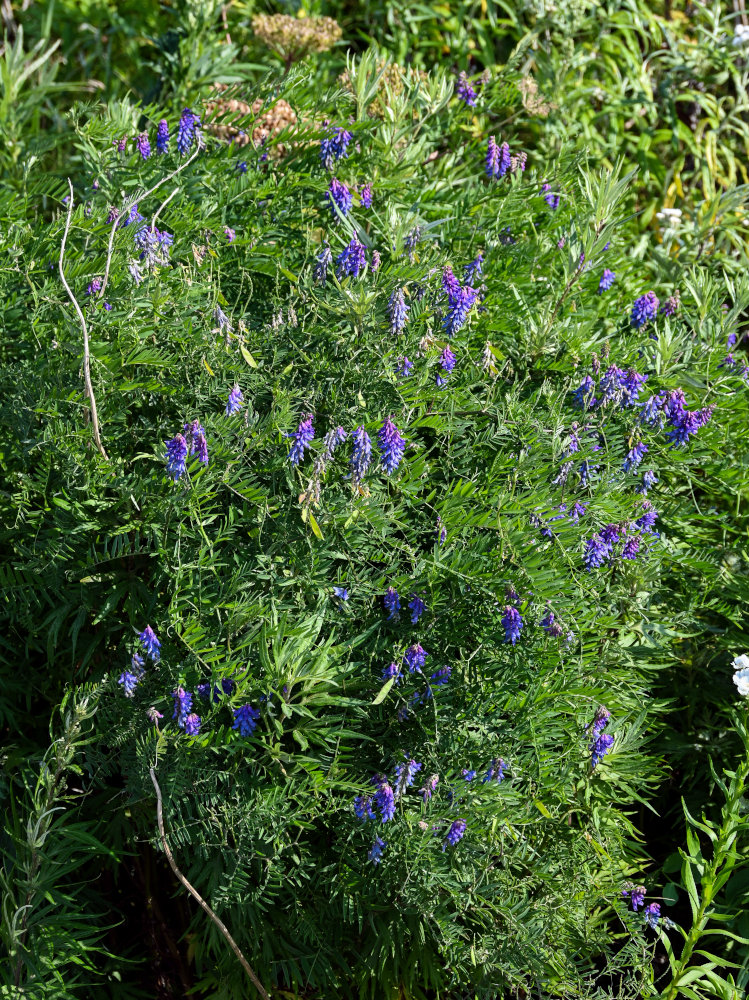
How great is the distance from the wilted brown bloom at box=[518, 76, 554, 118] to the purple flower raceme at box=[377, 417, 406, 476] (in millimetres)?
1767

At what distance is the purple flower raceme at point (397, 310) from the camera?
2.29 meters

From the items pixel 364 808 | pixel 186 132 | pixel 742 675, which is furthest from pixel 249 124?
pixel 742 675

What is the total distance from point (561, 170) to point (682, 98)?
178cm

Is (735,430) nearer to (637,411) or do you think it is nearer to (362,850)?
(637,411)

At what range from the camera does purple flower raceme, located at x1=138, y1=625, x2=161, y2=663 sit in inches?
83.7

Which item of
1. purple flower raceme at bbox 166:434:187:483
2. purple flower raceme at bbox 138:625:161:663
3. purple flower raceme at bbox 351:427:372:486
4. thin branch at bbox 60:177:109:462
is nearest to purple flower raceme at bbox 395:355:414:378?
purple flower raceme at bbox 351:427:372:486


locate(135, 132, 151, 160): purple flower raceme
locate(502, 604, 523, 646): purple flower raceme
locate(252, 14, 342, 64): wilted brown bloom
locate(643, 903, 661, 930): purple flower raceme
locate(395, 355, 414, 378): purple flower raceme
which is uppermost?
locate(135, 132, 151, 160): purple flower raceme

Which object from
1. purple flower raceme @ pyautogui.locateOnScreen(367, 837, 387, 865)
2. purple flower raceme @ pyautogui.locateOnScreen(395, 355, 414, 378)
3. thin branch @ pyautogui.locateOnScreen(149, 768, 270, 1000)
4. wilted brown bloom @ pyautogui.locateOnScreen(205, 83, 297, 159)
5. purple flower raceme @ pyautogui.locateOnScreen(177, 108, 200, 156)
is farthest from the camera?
wilted brown bloom @ pyautogui.locateOnScreen(205, 83, 297, 159)

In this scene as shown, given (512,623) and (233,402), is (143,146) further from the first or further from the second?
(512,623)

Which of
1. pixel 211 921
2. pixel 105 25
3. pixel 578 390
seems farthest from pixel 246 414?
pixel 105 25

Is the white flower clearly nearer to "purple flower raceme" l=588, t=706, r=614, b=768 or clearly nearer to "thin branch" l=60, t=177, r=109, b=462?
"purple flower raceme" l=588, t=706, r=614, b=768

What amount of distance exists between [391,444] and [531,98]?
6.12ft

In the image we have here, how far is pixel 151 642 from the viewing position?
2.14 meters

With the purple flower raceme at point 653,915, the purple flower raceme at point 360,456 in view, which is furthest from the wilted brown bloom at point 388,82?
the purple flower raceme at point 653,915
